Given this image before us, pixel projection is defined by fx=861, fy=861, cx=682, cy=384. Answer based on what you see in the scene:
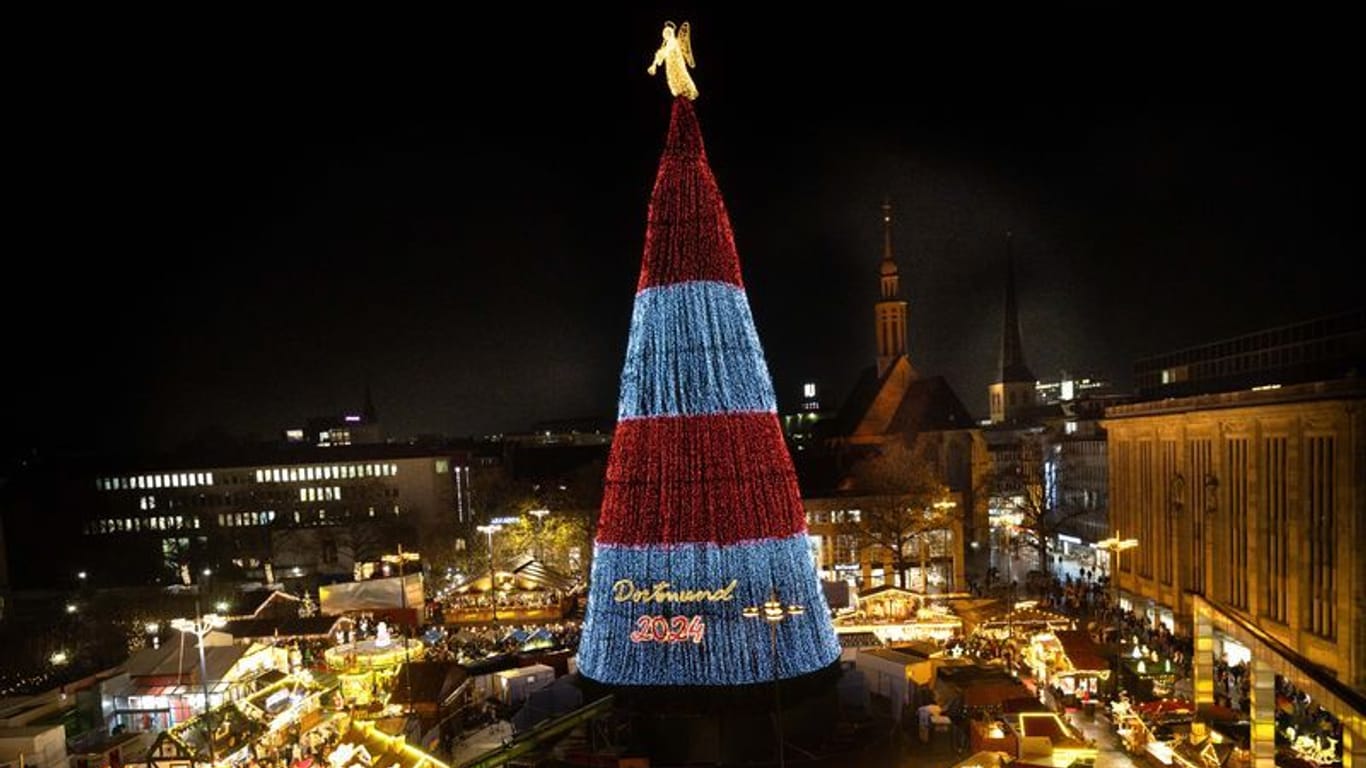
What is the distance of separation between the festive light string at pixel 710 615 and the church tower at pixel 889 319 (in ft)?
162

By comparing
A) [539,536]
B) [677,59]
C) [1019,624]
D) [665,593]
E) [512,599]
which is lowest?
[512,599]

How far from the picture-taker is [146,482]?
7944 centimetres

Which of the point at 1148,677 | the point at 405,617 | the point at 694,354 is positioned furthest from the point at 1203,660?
the point at 405,617

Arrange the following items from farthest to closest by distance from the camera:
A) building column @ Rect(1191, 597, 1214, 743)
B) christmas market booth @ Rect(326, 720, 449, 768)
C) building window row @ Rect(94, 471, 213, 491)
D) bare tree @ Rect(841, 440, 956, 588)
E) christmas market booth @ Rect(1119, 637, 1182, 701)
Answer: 1. building window row @ Rect(94, 471, 213, 491)
2. bare tree @ Rect(841, 440, 956, 588)
3. christmas market booth @ Rect(1119, 637, 1182, 701)
4. building column @ Rect(1191, 597, 1214, 743)
5. christmas market booth @ Rect(326, 720, 449, 768)

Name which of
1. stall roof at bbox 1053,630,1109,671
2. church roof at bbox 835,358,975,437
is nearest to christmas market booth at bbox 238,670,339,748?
stall roof at bbox 1053,630,1109,671

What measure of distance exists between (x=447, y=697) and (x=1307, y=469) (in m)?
29.2

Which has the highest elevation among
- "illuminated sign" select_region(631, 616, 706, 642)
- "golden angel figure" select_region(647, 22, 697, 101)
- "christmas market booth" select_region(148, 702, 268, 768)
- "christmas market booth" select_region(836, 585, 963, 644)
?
"golden angel figure" select_region(647, 22, 697, 101)

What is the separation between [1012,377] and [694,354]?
112 meters

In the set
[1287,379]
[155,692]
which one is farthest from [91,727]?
[1287,379]

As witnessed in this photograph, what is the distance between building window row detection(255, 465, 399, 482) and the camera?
8000cm

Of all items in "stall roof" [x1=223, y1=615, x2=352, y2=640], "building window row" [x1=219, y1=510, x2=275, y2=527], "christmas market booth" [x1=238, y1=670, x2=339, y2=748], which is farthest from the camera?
"building window row" [x1=219, y1=510, x2=275, y2=527]

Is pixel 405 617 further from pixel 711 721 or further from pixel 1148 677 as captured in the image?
pixel 1148 677

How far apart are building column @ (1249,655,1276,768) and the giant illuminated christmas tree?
30.7ft

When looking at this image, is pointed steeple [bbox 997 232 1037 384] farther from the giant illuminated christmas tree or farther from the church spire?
the giant illuminated christmas tree
